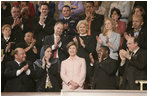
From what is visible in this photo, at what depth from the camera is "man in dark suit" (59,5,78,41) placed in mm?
10266

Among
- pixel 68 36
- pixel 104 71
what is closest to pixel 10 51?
pixel 68 36

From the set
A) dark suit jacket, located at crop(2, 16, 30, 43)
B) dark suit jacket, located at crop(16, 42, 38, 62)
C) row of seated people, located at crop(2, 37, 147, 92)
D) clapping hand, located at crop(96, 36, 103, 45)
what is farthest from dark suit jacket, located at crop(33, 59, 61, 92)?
clapping hand, located at crop(96, 36, 103, 45)

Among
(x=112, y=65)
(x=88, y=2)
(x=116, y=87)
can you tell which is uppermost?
(x=88, y=2)

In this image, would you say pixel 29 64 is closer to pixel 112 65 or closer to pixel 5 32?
pixel 5 32

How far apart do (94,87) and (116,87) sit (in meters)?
0.64

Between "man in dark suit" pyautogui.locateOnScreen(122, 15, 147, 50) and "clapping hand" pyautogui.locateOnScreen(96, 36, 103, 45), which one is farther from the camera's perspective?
"clapping hand" pyautogui.locateOnScreen(96, 36, 103, 45)

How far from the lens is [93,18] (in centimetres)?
1030

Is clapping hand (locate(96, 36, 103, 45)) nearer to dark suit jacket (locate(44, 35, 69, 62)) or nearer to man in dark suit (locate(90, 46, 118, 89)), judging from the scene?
man in dark suit (locate(90, 46, 118, 89))

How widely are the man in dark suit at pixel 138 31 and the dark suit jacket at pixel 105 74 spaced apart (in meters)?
0.64

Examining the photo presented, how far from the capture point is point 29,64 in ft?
33.6

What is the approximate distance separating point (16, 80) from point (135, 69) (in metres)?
3.50

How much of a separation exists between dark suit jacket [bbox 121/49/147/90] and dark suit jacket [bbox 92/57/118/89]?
32 centimetres

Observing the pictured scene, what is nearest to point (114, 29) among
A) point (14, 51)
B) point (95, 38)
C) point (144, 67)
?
point (95, 38)

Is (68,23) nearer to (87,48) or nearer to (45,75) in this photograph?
(87,48)
